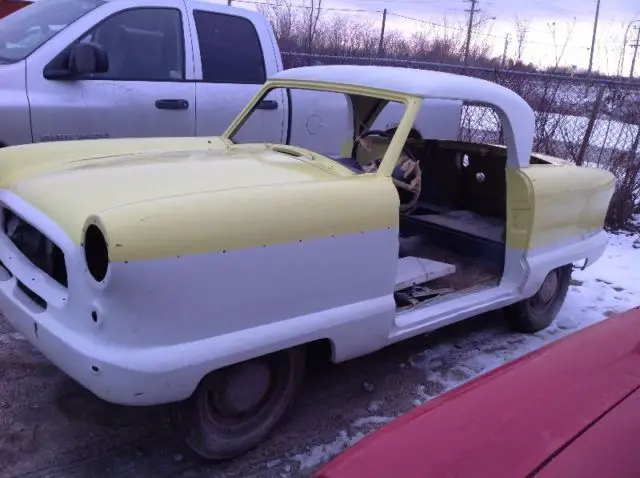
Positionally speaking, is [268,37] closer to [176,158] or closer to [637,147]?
[176,158]

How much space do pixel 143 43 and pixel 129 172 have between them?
2.50 meters

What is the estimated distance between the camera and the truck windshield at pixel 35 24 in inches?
188

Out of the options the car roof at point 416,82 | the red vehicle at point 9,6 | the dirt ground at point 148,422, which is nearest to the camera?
the dirt ground at point 148,422

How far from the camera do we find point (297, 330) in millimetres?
2777

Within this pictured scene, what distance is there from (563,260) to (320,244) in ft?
7.16

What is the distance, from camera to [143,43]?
517 centimetres

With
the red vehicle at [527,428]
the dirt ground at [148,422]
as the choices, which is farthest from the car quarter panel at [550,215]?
the red vehicle at [527,428]

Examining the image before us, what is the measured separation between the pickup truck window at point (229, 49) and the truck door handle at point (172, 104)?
12.4 inches

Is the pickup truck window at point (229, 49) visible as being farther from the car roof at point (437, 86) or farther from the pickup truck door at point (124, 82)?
the car roof at point (437, 86)

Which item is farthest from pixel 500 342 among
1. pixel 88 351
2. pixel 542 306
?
pixel 88 351

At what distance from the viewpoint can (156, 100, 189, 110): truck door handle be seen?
513cm

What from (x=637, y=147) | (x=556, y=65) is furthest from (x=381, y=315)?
(x=556, y=65)

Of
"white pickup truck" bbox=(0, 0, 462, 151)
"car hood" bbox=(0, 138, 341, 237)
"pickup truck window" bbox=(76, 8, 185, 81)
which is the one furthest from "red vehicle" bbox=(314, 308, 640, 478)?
"pickup truck window" bbox=(76, 8, 185, 81)

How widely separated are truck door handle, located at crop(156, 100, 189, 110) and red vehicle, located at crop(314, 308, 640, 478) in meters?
3.79
